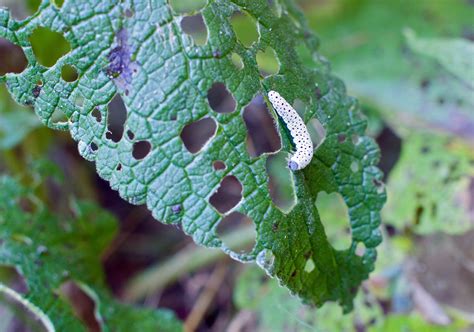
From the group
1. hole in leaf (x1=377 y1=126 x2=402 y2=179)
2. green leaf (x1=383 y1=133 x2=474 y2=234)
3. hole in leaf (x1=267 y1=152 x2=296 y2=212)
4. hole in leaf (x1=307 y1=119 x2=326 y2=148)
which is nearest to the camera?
hole in leaf (x1=307 y1=119 x2=326 y2=148)

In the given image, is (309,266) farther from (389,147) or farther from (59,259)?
(389,147)

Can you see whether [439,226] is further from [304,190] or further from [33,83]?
[33,83]

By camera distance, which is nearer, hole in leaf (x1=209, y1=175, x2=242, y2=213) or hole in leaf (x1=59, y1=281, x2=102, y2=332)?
hole in leaf (x1=59, y1=281, x2=102, y2=332)

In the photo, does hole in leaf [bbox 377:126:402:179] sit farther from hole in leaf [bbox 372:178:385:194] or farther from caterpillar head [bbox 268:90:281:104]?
caterpillar head [bbox 268:90:281:104]

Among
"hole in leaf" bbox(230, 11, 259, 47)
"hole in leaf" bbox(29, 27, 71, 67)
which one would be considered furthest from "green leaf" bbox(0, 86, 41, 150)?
"hole in leaf" bbox(230, 11, 259, 47)

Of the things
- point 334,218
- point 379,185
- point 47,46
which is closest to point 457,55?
point 379,185

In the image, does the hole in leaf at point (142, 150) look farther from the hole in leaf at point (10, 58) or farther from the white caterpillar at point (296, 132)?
the hole in leaf at point (10, 58)
